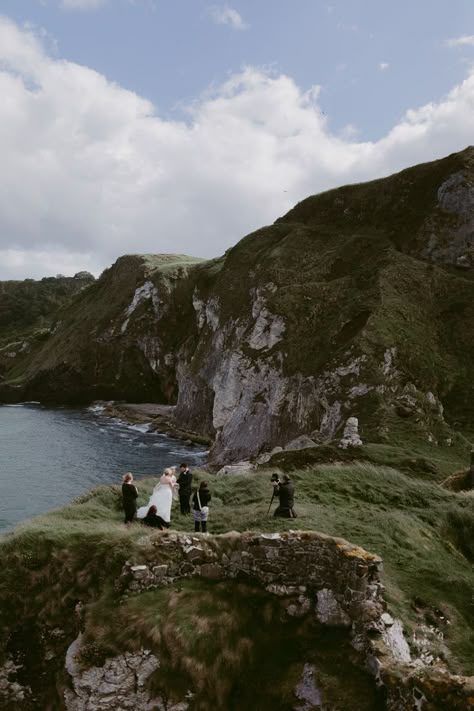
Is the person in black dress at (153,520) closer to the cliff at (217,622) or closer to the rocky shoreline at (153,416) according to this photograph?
the cliff at (217,622)

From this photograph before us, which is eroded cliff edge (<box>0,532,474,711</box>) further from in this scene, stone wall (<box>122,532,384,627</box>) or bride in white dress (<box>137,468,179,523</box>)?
bride in white dress (<box>137,468,179,523</box>)

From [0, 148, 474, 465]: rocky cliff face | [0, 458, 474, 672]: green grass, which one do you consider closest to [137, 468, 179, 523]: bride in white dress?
[0, 458, 474, 672]: green grass

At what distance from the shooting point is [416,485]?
2722 cm

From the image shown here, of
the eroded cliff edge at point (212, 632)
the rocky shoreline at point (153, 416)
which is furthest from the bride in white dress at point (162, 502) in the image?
the rocky shoreline at point (153, 416)

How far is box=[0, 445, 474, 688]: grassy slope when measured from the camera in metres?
14.8

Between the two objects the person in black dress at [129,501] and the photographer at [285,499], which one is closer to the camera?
the person in black dress at [129,501]

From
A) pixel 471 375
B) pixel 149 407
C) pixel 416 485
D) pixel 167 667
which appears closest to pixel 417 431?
pixel 471 375

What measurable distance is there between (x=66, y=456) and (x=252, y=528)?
54.5 meters

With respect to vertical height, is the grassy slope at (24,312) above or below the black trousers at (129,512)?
above

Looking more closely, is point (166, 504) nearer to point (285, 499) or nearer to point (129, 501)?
point (129, 501)

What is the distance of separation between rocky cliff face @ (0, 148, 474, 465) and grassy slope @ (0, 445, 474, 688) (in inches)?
814

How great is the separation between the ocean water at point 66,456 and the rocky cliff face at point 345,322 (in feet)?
28.9

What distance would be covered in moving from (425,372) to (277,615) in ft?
141

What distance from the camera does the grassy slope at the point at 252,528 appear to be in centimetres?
1484
